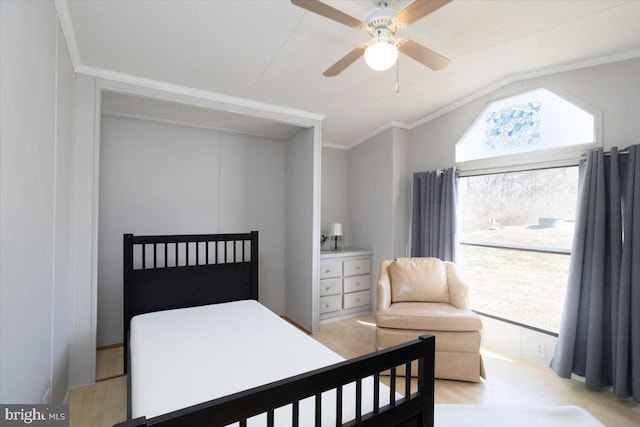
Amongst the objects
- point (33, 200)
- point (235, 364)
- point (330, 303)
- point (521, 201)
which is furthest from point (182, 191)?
point (521, 201)

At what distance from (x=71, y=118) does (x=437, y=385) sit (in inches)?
→ 134

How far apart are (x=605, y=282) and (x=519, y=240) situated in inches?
29.6

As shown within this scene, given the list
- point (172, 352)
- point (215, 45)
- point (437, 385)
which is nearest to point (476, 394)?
point (437, 385)

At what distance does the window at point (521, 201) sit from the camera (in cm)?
264

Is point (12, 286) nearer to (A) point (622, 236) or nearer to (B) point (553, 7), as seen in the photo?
(B) point (553, 7)

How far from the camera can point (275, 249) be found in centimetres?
392

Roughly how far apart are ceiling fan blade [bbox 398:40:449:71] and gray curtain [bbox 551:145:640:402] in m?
1.55

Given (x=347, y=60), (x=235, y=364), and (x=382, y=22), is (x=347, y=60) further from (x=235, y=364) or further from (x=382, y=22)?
(x=235, y=364)

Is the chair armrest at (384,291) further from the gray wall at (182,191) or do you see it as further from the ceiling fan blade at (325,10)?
the ceiling fan blade at (325,10)

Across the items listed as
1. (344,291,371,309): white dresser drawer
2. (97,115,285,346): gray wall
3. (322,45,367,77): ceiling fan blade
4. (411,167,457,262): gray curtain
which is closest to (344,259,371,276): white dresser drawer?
(344,291,371,309): white dresser drawer

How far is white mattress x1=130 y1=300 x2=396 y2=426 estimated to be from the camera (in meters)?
1.22

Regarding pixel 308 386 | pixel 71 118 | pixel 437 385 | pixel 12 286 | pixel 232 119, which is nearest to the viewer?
pixel 308 386

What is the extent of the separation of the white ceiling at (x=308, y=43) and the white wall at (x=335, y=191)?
1.40 metres

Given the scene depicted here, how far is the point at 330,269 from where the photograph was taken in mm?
3795
